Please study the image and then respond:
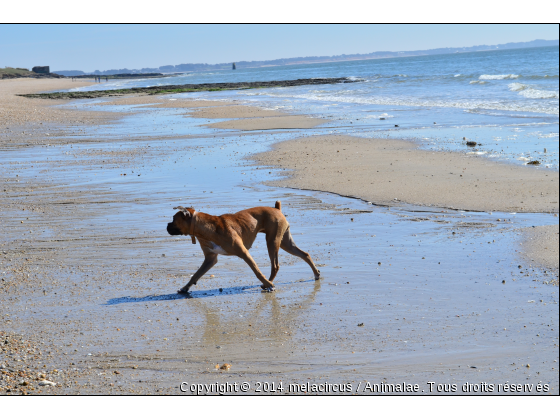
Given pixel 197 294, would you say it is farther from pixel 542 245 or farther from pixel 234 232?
pixel 542 245

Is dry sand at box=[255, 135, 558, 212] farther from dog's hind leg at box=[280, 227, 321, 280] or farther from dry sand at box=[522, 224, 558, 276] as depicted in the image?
dog's hind leg at box=[280, 227, 321, 280]

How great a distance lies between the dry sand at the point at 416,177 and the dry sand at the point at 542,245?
1064mm

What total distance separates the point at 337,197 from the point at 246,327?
607 cm

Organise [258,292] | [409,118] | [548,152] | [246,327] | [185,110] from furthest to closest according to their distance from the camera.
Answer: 1. [185,110]
2. [409,118]
3. [548,152]
4. [258,292]
5. [246,327]

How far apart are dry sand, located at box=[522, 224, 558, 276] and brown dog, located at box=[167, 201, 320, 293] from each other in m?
2.60

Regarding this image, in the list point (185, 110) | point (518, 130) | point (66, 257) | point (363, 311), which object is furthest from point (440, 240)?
point (185, 110)

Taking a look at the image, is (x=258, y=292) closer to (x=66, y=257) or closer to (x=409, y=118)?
(x=66, y=257)

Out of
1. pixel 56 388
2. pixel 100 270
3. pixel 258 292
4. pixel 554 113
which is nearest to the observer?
pixel 56 388

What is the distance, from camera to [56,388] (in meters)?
4.82

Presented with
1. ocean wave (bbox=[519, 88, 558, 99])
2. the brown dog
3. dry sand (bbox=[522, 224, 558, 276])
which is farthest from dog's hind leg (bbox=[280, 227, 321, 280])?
ocean wave (bbox=[519, 88, 558, 99])

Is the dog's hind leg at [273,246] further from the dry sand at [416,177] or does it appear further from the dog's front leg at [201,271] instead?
the dry sand at [416,177]

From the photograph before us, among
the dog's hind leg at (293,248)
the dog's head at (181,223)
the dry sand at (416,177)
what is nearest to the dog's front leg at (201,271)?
the dog's head at (181,223)

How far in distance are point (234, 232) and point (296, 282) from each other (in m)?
1.02

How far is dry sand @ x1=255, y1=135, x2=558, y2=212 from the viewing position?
10688 millimetres
